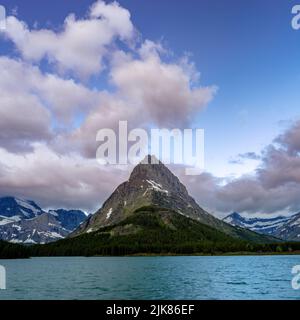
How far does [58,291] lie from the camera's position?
88.1 m

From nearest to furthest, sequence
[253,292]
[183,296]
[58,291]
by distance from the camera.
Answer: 1. [183,296]
2. [253,292]
3. [58,291]

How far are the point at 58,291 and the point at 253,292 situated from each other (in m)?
40.8
